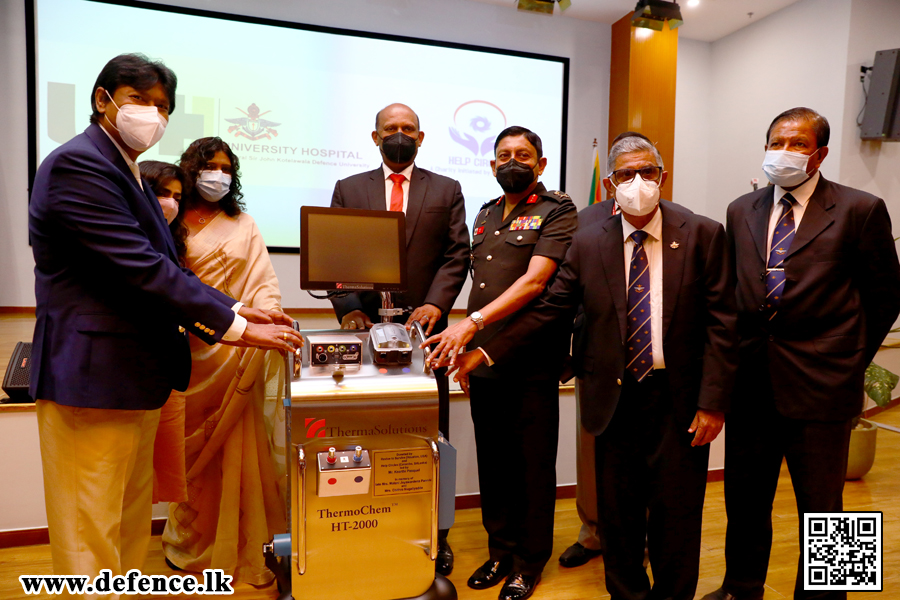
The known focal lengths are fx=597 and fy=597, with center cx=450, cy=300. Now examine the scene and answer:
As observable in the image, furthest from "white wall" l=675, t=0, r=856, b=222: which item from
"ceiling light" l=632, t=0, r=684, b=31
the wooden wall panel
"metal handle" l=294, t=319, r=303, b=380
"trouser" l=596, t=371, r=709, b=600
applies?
"metal handle" l=294, t=319, r=303, b=380

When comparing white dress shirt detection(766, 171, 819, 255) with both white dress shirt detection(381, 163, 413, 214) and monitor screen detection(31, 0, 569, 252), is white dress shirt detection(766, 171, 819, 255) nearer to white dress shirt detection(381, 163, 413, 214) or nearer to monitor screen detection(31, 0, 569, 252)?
white dress shirt detection(381, 163, 413, 214)

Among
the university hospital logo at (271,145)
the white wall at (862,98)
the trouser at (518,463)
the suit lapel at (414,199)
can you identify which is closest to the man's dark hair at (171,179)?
the suit lapel at (414,199)

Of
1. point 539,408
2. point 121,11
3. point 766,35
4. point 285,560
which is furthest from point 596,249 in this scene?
point 766,35

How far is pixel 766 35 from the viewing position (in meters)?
6.25

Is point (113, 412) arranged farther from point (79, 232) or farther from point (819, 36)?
point (819, 36)

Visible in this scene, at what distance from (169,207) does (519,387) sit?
4.82 ft

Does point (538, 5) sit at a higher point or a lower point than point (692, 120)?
higher

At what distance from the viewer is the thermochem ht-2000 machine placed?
5.84 feet

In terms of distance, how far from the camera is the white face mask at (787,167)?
205 cm

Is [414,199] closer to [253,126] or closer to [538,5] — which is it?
[538,5]

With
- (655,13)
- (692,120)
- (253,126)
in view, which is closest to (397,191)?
(253,126)

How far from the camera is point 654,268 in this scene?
1959 millimetres

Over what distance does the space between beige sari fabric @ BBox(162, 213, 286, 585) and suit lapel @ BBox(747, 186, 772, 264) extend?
181cm

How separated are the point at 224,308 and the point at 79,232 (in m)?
0.41
